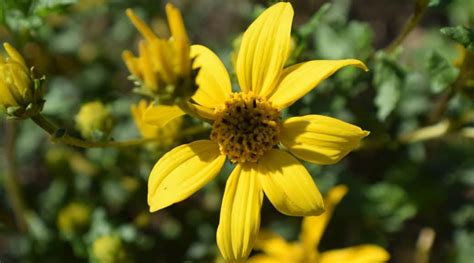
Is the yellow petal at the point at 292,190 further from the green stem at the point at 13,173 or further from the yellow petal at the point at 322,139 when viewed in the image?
the green stem at the point at 13,173

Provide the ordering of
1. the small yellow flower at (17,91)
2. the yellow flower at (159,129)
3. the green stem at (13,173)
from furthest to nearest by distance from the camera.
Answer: the green stem at (13,173) < the yellow flower at (159,129) < the small yellow flower at (17,91)

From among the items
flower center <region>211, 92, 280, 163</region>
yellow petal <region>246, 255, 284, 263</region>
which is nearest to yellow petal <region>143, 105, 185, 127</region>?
flower center <region>211, 92, 280, 163</region>

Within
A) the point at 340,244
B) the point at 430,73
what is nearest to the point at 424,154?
the point at 340,244

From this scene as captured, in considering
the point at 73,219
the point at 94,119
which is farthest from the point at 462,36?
the point at 73,219

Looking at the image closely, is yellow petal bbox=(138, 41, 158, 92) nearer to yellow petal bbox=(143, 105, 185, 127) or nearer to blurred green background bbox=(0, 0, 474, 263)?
yellow petal bbox=(143, 105, 185, 127)

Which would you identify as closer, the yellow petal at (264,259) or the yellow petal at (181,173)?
the yellow petal at (181,173)

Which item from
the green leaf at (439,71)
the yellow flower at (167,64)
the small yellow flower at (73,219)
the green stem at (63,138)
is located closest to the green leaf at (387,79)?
the green leaf at (439,71)

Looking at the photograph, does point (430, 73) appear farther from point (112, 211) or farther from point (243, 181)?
point (112, 211)
